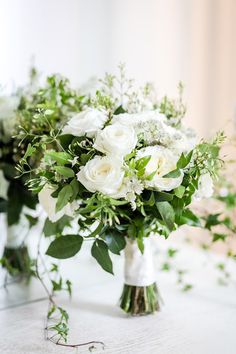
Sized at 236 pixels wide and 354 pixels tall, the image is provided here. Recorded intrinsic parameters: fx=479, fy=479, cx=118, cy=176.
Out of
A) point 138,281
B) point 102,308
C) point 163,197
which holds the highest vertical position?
point 163,197

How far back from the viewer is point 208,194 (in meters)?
0.90

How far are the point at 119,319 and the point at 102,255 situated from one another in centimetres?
19

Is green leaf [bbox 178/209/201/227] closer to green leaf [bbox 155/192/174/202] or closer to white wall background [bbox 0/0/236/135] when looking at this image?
green leaf [bbox 155/192/174/202]

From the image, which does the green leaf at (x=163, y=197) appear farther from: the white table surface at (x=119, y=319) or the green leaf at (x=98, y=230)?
the white table surface at (x=119, y=319)

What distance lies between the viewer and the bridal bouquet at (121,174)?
81 cm

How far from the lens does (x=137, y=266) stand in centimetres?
100

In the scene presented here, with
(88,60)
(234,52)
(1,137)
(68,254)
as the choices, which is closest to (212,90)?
(234,52)

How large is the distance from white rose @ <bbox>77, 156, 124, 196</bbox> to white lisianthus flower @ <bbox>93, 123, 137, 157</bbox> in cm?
2

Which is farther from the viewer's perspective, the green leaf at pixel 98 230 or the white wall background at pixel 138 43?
the white wall background at pixel 138 43

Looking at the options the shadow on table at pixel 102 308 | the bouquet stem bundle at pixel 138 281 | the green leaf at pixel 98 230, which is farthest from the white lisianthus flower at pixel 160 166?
the shadow on table at pixel 102 308

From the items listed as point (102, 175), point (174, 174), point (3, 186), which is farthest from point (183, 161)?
point (3, 186)

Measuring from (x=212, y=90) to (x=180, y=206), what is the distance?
129 centimetres

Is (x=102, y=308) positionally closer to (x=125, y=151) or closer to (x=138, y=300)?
(x=138, y=300)

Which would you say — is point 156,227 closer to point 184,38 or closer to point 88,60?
point 88,60
